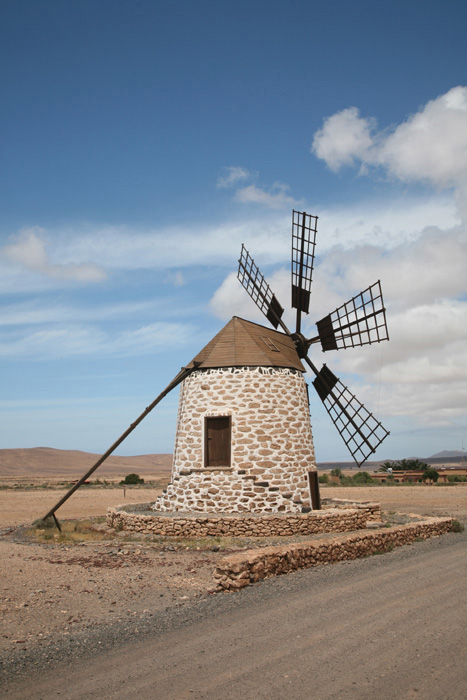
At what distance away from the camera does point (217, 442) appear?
1688 centimetres

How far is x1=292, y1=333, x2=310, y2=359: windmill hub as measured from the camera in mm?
20500

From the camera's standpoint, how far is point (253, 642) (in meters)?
6.44

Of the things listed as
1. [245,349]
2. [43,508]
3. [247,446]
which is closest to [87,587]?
[247,446]

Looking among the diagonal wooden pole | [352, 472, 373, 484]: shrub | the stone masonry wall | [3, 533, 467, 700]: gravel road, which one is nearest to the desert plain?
[3, 533, 467, 700]: gravel road

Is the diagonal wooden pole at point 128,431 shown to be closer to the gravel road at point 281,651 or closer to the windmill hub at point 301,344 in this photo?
the windmill hub at point 301,344

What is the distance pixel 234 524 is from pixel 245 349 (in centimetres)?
564

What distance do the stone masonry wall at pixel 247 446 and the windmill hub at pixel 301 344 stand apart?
264 cm

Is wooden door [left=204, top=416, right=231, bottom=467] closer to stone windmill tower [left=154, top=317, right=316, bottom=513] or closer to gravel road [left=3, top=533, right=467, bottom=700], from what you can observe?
stone windmill tower [left=154, top=317, right=316, bottom=513]

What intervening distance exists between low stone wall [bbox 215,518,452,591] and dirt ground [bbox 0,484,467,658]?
0.52 m

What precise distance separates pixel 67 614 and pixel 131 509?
10.8 m

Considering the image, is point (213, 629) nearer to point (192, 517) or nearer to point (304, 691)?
point (304, 691)

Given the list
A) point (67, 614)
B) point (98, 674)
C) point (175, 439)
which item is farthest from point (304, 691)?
point (175, 439)

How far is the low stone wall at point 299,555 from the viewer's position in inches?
365

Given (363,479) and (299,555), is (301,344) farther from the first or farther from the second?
(363,479)
